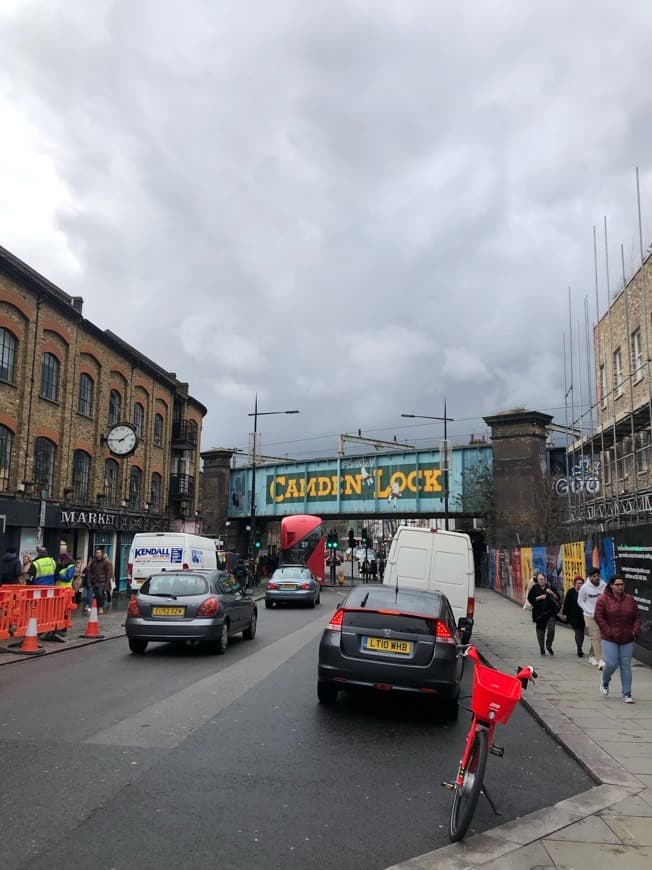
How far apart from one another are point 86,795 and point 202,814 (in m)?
0.92

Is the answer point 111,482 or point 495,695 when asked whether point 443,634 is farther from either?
point 111,482

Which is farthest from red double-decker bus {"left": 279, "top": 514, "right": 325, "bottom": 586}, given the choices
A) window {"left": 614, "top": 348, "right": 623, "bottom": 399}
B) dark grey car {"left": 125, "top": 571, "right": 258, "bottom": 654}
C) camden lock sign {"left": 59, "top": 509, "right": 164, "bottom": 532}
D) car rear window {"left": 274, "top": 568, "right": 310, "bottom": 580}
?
dark grey car {"left": 125, "top": 571, "right": 258, "bottom": 654}

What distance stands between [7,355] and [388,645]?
1898cm

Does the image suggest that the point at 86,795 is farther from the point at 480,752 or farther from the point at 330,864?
the point at 480,752

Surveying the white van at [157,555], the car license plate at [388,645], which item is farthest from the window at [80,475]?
the car license plate at [388,645]

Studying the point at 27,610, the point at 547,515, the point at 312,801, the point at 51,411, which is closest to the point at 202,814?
the point at 312,801

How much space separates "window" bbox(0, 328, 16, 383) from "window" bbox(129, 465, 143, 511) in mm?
10230

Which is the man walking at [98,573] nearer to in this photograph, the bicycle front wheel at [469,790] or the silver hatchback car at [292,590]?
the silver hatchback car at [292,590]

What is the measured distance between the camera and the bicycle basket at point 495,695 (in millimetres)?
4527

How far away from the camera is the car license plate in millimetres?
8070

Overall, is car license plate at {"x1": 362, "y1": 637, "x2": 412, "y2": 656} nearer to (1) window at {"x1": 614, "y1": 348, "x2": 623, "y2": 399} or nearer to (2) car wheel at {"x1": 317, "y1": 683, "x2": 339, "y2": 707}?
(2) car wheel at {"x1": 317, "y1": 683, "x2": 339, "y2": 707}

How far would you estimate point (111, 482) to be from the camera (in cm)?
3050

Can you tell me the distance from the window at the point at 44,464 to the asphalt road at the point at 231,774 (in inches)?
615

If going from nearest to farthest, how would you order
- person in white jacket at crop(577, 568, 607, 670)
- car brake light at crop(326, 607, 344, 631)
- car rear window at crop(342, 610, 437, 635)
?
car rear window at crop(342, 610, 437, 635) → car brake light at crop(326, 607, 344, 631) → person in white jacket at crop(577, 568, 607, 670)
